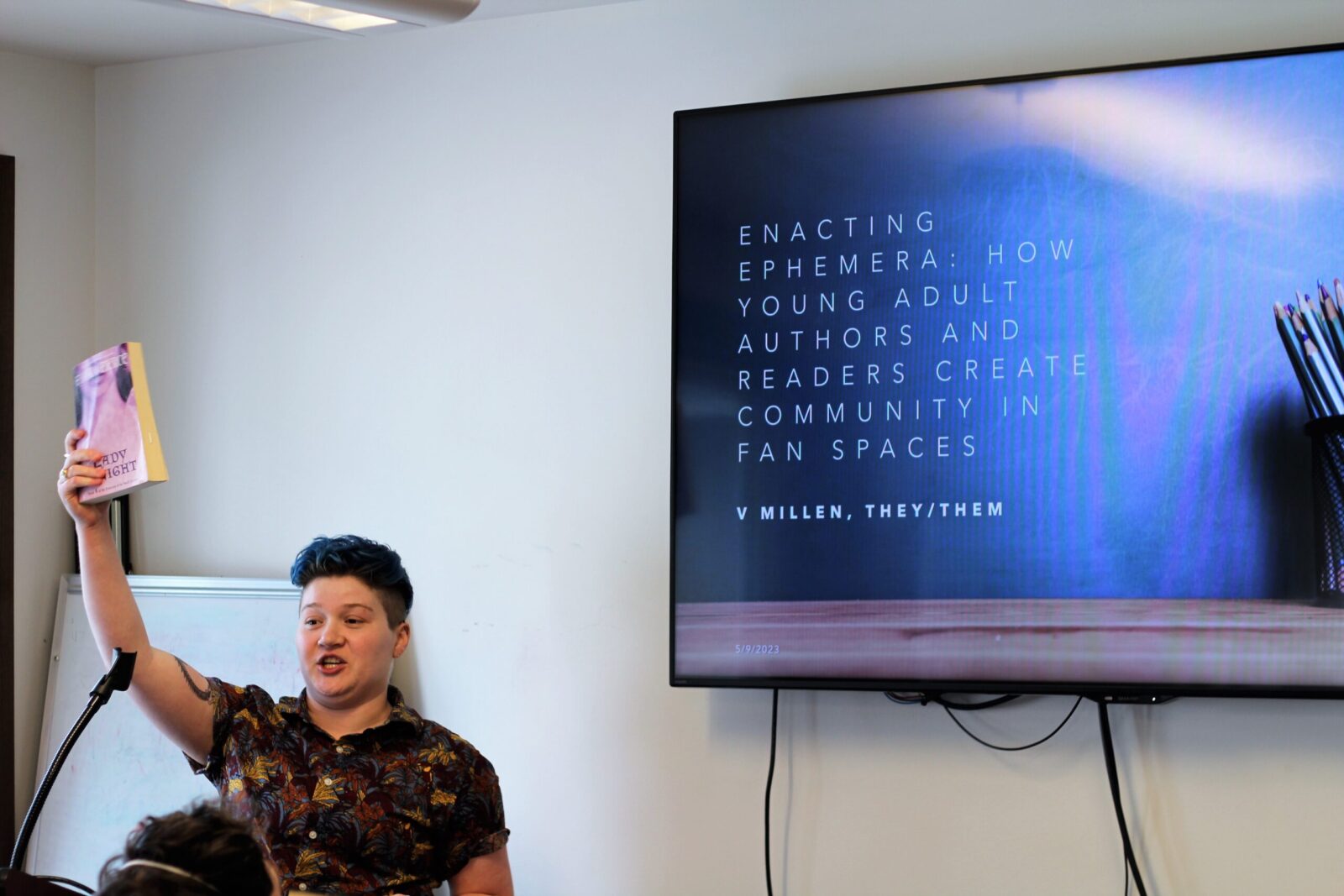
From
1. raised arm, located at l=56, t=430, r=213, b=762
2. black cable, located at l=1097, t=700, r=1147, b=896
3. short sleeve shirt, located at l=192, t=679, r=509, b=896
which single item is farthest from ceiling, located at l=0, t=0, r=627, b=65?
black cable, located at l=1097, t=700, r=1147, b=896

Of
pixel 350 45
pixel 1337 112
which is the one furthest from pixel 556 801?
pixel 1337 112

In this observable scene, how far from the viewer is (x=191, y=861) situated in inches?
49.6

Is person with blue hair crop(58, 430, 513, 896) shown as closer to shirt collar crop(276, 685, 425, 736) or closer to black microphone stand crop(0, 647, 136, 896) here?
shirt collar crop(276, 685, 425, 736)

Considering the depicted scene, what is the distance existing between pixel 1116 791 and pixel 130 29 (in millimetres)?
2675

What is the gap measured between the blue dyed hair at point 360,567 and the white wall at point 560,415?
1.71ft

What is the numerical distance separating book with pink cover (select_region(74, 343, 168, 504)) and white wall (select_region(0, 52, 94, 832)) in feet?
4.18

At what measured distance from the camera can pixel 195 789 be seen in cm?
298

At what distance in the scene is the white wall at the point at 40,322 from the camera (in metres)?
3.18

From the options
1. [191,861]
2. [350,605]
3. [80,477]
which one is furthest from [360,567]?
[191,861]

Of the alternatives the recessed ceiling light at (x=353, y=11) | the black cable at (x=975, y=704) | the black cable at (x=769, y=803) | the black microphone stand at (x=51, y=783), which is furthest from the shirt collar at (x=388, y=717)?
the recessed ceiling light at (x=353, y=11)

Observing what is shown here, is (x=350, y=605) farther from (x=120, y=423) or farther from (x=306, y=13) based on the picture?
(x=306, y=13)

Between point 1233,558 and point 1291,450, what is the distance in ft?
0.69

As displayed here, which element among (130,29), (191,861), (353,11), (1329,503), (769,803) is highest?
(130,29)

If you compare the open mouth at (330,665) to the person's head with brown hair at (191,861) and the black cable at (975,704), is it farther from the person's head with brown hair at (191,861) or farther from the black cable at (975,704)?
the black cable at (975,704)
